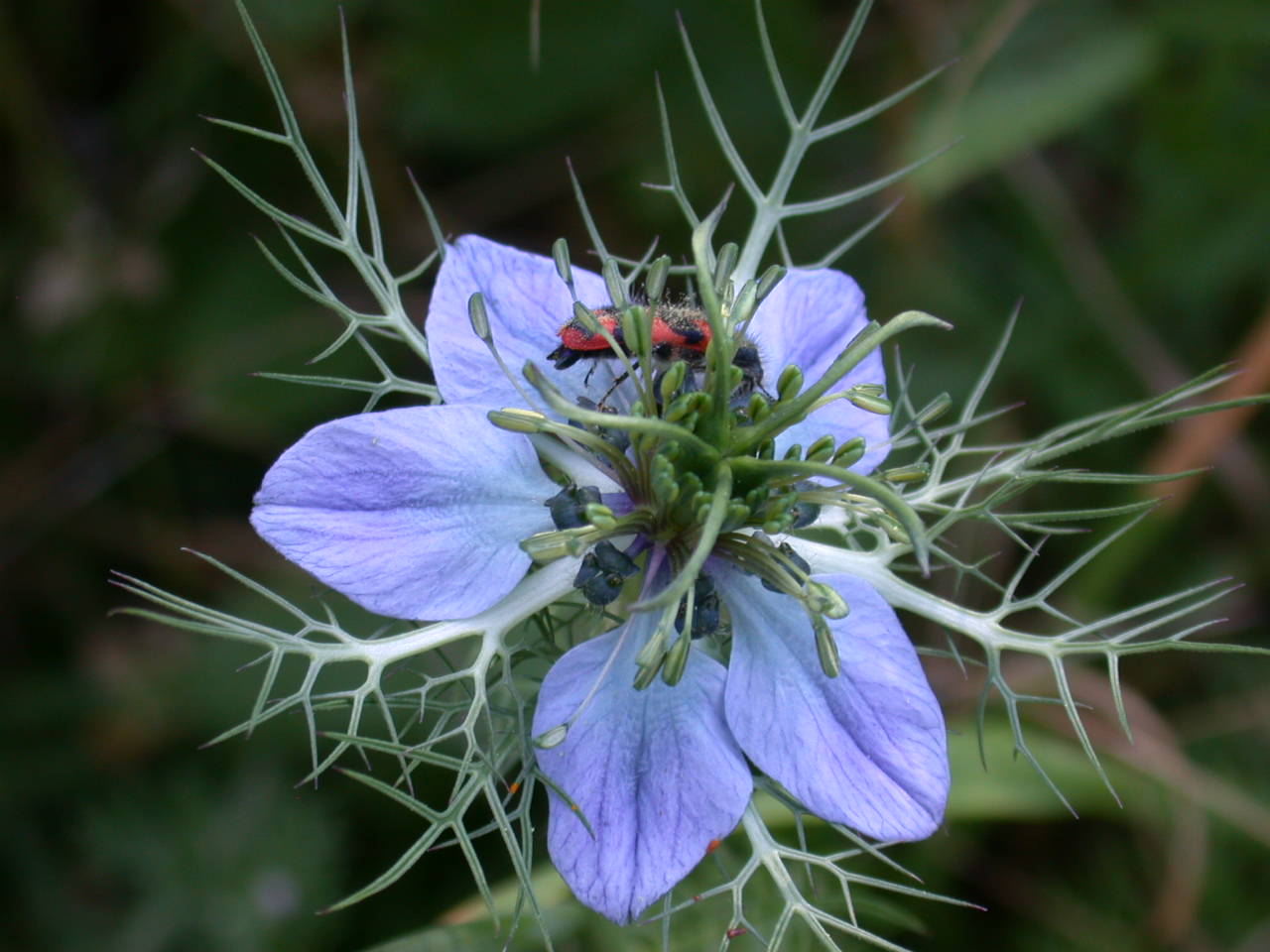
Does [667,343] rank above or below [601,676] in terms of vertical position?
above

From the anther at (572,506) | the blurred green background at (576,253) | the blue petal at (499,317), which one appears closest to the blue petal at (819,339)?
the blue petal at (499,317)

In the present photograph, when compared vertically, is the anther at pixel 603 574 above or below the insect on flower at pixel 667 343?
below

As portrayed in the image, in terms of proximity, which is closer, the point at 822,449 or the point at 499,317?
the point at 822,449

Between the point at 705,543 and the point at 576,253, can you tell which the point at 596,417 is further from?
the point at 576,253

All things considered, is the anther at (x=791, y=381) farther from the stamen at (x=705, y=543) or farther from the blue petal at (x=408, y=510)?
the blue petal at (x=408, y=510)

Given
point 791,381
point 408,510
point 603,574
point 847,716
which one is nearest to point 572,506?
point 603,574

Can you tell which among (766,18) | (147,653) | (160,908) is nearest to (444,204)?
(766,18)

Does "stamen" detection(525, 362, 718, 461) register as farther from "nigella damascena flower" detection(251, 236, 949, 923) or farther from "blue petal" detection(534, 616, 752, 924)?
"blue petal" detection(534, 616, 752, 924)
